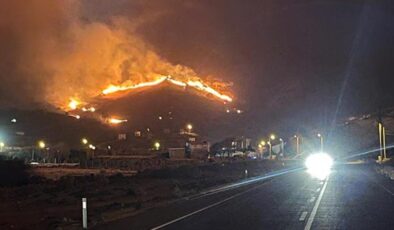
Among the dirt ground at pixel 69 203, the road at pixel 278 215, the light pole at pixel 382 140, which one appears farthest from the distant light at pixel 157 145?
the road at pixel 278 215

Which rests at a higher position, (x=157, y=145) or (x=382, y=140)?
(x=157, y=145)

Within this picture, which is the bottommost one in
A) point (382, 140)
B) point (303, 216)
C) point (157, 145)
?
point (303, 216)

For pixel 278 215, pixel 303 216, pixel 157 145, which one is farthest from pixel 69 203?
pixel 157 145

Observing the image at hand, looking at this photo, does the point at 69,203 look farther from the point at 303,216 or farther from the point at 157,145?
the point at 157,145

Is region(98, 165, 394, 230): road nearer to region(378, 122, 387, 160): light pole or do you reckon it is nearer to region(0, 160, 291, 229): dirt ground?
region(0, 160, 291, 229): dirt ground

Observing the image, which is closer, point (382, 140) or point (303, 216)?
point (303, 216)

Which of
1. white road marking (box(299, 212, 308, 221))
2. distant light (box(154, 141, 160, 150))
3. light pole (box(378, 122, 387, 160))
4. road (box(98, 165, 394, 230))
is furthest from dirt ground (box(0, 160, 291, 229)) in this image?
distant light (box(154, 141, 160, 150))

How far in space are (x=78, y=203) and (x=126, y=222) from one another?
1826cm

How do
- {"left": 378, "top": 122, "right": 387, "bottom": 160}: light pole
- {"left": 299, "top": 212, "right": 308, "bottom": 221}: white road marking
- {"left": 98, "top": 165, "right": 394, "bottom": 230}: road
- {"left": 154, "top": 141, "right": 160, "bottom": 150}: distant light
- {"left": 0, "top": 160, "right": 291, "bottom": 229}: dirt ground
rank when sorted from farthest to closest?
1. {"left": 154, "top": 141, "right": 160, "bottom": 150}: distant light
2. {"left": 378, "top": 122, "right": 387, "bottom": 160}: light pole
3. {"left": 0, "top": 160, "right": 291, "bottom": 229}: dirt ground
4. {"left": 299, "top": 212, "right": 308, "bottom": 221}: white road marking
5. {"left": 98, "top": 165, "right": 394, "bottom": 230}: road

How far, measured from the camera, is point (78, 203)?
38.7m

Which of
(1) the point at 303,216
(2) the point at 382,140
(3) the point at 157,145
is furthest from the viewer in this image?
(3) the point at 157,145

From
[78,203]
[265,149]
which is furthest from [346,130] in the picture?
[78,203]

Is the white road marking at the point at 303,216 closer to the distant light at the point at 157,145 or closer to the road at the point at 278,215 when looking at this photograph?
the road at the point at 278,215

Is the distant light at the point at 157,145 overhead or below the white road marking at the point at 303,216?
overhead
